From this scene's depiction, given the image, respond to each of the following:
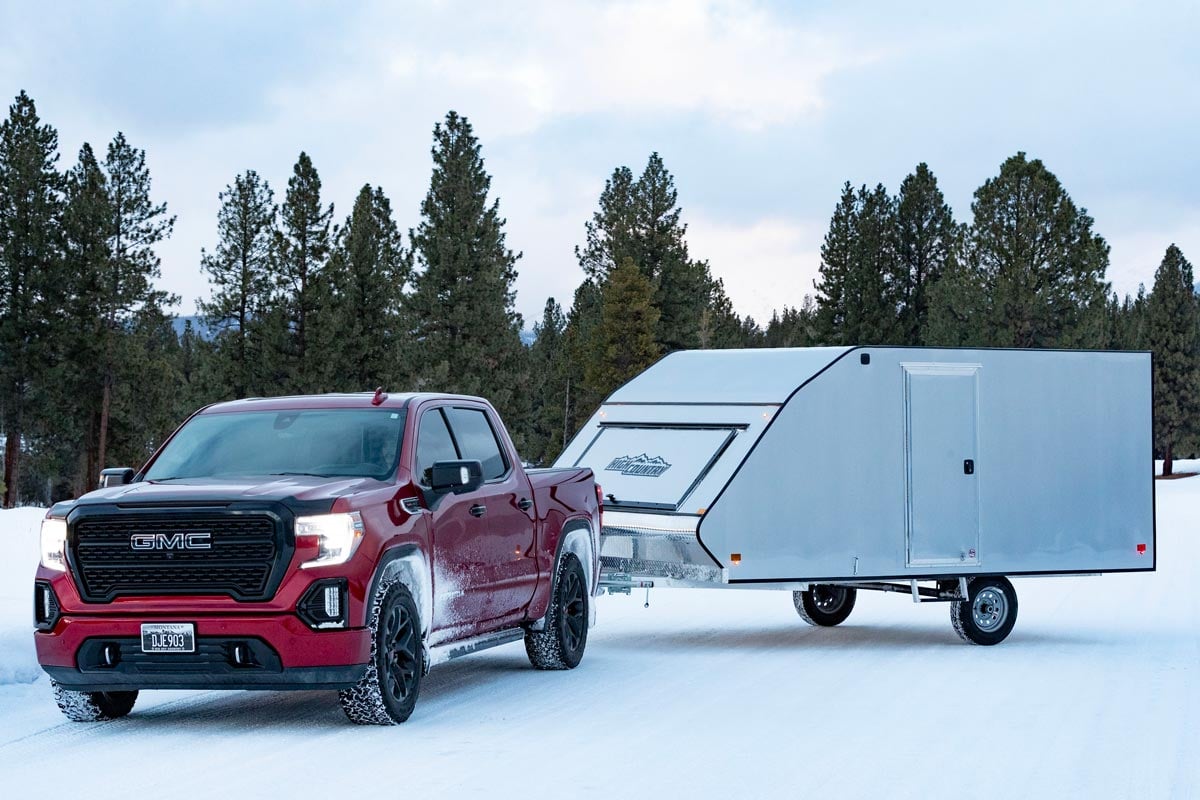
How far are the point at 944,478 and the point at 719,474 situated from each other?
2.19m

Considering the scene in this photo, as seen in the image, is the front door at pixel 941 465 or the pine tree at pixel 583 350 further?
the pine tree at pixel 583 350

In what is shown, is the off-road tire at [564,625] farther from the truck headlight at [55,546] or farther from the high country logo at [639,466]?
the truck headlight at [55,546]

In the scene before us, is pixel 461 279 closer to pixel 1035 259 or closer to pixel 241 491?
pixel 1035 259

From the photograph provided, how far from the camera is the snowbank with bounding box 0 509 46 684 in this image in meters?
11.8

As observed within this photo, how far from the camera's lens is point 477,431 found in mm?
12023

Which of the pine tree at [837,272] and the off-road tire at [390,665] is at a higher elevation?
the pine tree at [837,272]

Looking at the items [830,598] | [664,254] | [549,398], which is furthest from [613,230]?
[830,598]

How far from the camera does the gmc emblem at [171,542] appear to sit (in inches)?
363

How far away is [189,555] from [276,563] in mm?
500

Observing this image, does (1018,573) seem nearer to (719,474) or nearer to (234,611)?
(719,474)

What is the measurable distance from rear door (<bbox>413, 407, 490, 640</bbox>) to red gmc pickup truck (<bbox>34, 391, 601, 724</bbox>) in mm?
17

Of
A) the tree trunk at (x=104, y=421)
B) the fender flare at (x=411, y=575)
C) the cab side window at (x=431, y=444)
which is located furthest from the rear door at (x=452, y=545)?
the tree trunk at (x=104, y=421)

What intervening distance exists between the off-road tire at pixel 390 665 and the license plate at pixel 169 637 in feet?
3.10

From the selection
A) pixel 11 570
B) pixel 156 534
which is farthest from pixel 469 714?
pixel 11 570
